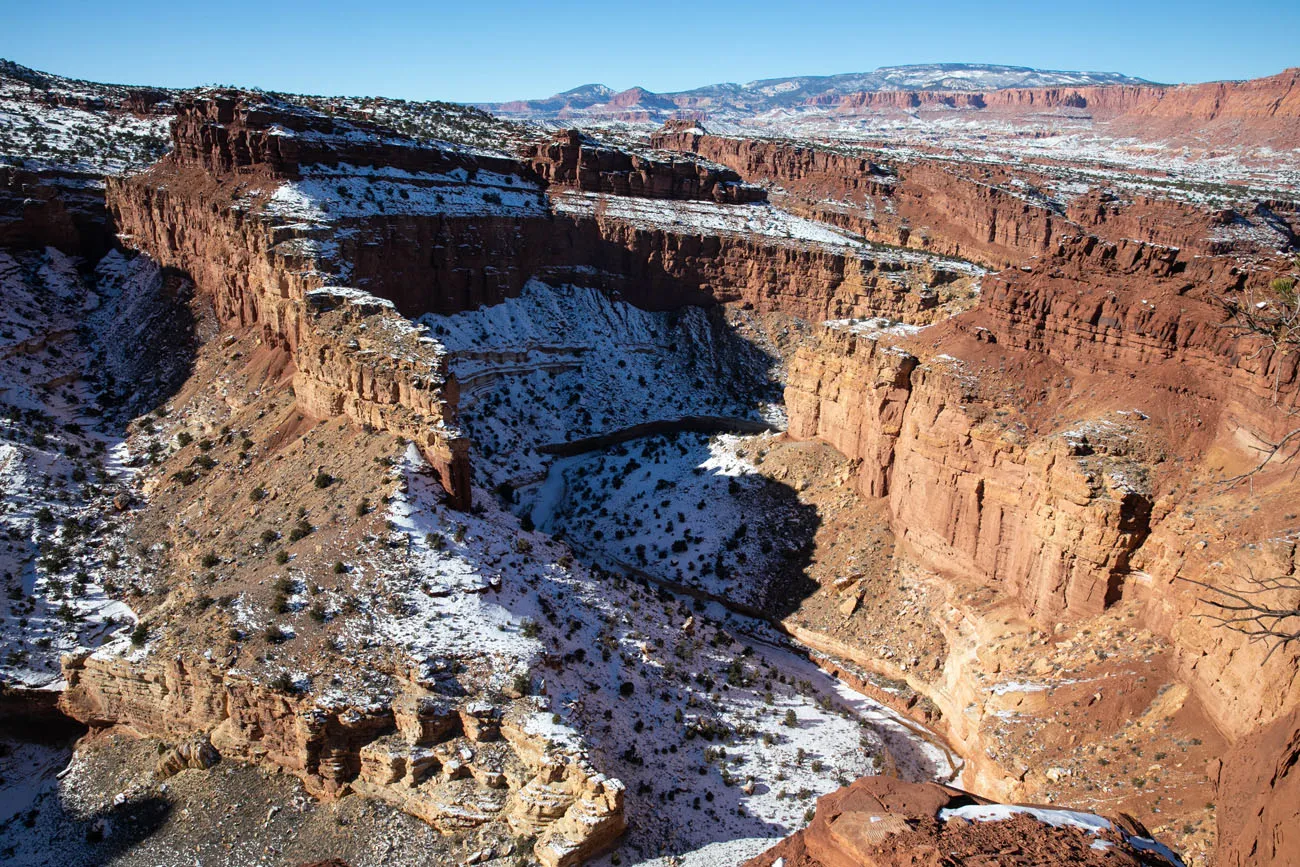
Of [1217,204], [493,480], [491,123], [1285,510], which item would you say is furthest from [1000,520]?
[1217,204]

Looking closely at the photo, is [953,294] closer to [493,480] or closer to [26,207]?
[493,480]

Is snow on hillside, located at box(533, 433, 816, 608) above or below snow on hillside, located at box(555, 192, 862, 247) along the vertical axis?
below

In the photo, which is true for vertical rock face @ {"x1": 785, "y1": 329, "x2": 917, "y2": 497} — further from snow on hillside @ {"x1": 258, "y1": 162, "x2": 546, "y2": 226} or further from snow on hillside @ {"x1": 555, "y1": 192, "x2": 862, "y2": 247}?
snow on hillside @ {"x1": 258, "y1": 162, "x2": 546, "y2": 226}

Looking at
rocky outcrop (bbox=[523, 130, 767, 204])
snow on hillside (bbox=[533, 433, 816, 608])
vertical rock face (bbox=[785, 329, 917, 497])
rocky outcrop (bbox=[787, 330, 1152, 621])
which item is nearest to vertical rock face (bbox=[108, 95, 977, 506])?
rocky outcrop (bbox=[523, 130, 767, 204])

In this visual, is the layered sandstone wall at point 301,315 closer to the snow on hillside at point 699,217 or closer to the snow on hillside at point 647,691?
the snow on hillside at point 647,691

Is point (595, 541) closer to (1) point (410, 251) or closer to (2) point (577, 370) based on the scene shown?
(2) point (577, 370)

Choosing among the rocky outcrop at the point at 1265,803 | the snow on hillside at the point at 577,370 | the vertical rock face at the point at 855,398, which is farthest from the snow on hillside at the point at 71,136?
the rocky outcrop at the point at 1265,803

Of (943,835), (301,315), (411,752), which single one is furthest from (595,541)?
(943,835)
